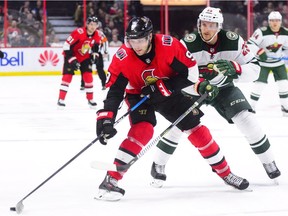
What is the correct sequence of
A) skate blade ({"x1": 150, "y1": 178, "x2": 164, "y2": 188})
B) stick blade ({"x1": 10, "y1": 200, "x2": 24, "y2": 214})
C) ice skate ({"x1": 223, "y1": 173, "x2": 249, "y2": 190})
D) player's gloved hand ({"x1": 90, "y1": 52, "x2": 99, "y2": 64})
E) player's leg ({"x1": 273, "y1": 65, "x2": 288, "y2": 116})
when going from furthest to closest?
player's gloved hand ({"x1": 90, "y1": 52, "x2": 99, "y2": 64}) → player's leg ({"x1": 273, "y1": 65, "x2": 288, "y2": 116}) → skate blade ({"x1": 150, "y1": 178, "x2": 164, "y2": 188}) → ice skate ({"x1": 223, "y1": 173, "x2": 249, "y2": 190}) → stick blade ({"x1": 10, "y1": 200, "x2": 24, "y2": 214})

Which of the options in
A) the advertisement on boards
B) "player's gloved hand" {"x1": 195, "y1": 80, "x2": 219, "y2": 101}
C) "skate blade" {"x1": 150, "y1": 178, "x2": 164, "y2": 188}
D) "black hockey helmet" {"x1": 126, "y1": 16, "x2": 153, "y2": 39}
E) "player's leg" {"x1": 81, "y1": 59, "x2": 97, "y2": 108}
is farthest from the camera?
the advertisement on boards

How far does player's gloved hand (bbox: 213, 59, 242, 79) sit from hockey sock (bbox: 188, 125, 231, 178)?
285 mm

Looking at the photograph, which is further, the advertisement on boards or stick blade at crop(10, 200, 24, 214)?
the advertisement on boards

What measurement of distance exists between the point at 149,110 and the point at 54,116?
3469mm

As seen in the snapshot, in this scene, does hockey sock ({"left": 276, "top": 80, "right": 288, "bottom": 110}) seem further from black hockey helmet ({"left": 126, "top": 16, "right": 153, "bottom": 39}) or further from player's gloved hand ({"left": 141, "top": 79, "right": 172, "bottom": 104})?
black hockey helmet ({"left": 126, "top": 16, "right": 153, "bottom": 39})

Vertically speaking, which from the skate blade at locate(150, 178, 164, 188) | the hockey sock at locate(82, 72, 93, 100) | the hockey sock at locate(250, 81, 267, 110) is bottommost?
the hockey sock at locate(82, 72, 93, 100)

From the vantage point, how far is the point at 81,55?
7738 mm

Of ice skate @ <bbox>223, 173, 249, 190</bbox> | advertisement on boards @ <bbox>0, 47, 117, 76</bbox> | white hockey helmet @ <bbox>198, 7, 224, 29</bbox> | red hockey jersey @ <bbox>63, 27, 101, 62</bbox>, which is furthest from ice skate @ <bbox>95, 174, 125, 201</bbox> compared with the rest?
advertisement on boards @ <bbox>0, 47, 117, 76</bbox>

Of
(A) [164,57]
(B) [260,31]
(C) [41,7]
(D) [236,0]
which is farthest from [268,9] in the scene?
(A) [164,57]

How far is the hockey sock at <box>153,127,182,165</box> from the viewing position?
3739 millimetres

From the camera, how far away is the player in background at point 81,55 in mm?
7535

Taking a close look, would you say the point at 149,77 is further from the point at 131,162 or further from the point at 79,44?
the point at 79,44

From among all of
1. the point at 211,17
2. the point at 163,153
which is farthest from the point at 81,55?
the point at 211,17

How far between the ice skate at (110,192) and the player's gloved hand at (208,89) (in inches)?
23.6
